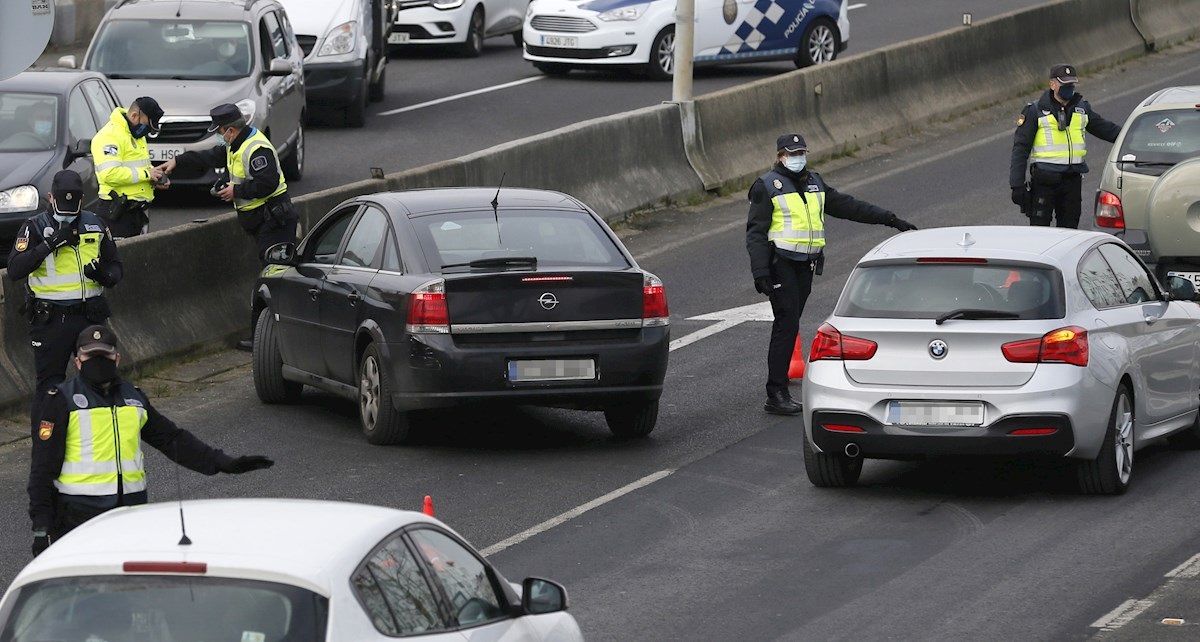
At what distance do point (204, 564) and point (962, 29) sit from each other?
75.1 feet

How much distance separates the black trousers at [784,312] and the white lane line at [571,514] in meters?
1.83

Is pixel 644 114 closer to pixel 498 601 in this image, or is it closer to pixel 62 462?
pixel 62 462

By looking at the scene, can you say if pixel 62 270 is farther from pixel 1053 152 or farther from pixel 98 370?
pixel 1053 152

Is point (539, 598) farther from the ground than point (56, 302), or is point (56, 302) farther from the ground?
point (539, 598)

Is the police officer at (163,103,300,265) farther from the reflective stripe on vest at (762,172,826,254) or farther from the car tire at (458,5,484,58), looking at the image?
the car tire at (458,5,484,58)

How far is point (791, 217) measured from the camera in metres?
13.5

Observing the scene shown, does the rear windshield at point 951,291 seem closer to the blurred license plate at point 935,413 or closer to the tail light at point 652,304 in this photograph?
the blurred license plate at point 935,413

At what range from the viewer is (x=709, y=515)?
10.7m

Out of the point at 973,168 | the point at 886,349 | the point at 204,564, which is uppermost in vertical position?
Result: the point at 204,564

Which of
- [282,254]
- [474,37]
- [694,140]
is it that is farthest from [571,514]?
[474,37]

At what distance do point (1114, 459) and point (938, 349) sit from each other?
112 cm

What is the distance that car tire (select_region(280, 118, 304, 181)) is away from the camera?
21125mm

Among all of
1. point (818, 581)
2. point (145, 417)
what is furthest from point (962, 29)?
point (145, 417)

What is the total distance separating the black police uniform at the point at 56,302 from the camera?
38.4ft
